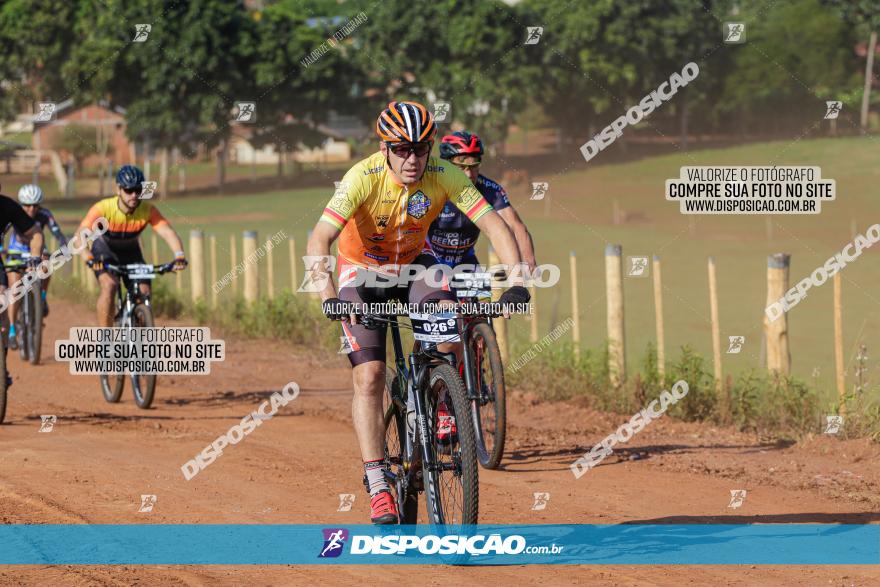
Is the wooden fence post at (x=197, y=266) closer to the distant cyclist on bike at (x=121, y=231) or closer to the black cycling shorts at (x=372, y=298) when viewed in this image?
the distant cyclist on bike at (x=121, y=231)

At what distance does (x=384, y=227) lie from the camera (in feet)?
23.0

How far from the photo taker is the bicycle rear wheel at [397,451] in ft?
22.9

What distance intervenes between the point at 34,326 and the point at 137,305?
3.94 metres

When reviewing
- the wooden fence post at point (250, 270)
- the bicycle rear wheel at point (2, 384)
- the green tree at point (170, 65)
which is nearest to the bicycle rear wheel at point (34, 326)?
the bicycle rear wheel at point (2, 384)

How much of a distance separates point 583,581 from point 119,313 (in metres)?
7.35

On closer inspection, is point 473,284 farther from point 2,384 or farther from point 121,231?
point 121,231

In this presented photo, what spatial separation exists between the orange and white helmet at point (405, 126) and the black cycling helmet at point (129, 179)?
19.6 ft

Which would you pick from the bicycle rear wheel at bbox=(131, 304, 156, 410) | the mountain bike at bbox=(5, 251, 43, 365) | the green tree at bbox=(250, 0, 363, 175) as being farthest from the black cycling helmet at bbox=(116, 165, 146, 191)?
the green tree at bbox=(250, 0, 363, 175)

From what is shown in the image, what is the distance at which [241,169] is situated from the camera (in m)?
83.1

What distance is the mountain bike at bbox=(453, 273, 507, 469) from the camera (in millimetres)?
9289

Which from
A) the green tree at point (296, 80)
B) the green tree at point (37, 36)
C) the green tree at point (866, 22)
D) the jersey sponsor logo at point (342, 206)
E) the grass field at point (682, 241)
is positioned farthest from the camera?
the green tree at point (866, 22)

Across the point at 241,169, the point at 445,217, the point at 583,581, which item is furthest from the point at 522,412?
the point at 241,169

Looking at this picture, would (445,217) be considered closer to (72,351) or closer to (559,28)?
(72,351)

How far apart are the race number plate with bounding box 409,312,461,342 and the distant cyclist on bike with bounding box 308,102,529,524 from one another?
10cm
